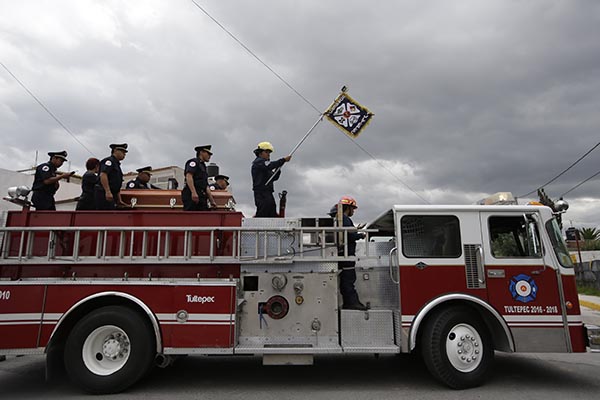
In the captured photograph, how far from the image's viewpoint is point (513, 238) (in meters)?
5.52

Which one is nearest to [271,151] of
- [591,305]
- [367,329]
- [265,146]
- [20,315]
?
[265,146]

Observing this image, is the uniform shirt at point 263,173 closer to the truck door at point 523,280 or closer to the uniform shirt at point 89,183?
the uniform shirt at point 89,183

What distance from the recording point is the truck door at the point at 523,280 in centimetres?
510

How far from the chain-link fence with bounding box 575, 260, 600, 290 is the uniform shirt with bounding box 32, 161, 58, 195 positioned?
60.0ft

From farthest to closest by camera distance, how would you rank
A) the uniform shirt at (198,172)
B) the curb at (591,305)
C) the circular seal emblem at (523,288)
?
the curb at (591,305) < the uniform shirt at (198,172) < the circular seal emblem at (523,288)

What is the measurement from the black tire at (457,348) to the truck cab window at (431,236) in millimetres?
773

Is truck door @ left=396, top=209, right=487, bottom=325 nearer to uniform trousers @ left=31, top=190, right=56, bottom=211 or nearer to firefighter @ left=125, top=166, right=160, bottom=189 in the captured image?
firefighter @ left=125, top=166, right=160, bottom=189

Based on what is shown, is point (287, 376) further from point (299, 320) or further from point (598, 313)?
point (598, 313)

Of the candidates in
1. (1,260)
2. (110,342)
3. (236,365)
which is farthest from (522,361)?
(1,260)

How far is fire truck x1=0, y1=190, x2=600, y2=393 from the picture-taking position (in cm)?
504

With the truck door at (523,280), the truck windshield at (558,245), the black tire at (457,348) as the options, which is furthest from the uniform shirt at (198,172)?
the truck windshield at (558,245)

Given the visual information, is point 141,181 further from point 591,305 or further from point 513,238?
Result: point 591,305

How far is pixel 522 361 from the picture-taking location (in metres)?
6.77

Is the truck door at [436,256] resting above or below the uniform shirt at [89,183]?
below
